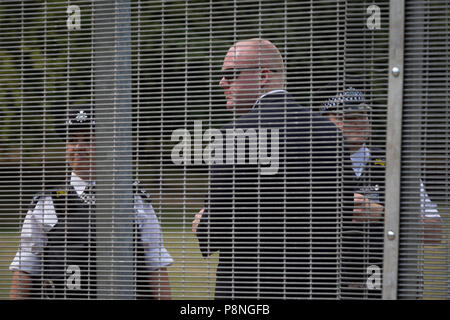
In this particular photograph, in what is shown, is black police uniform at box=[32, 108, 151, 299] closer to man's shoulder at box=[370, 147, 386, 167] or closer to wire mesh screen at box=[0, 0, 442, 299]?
wire mesh screen at box=[0, 0, 442, 299]

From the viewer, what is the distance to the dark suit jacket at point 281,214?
3975 millimetres

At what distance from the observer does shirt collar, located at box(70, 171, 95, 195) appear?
4305 mm

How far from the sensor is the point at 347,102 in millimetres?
4004

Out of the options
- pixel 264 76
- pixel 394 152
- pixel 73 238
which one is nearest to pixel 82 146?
pixel 73 238

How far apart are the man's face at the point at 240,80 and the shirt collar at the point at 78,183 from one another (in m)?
0.98

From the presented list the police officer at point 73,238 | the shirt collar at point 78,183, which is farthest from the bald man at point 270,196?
the shirt collar at point 78,183

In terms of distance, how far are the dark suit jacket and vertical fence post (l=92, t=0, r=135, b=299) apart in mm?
486

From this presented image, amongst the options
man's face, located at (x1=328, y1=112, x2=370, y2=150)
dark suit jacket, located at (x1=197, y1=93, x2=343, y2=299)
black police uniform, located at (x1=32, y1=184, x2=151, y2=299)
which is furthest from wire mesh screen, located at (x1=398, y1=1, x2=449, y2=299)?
black police uniform, located at (x1=32, y1=184, x2=151, y2=299)

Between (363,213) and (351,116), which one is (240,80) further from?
(363,213)

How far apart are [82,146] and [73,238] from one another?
1.80 feet
